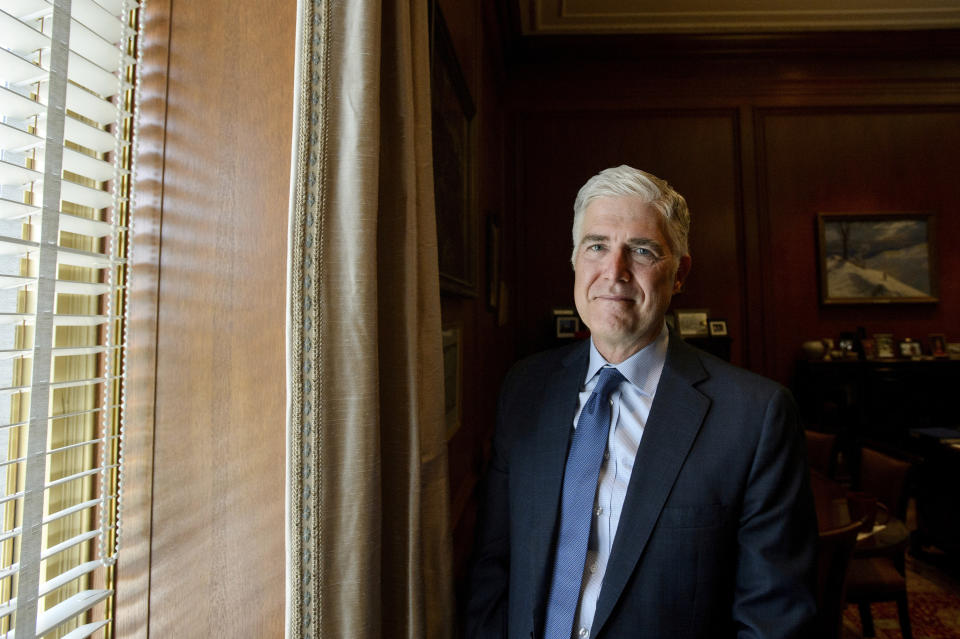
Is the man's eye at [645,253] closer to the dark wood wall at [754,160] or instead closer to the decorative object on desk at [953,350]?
the dark wood wall at [754,160]

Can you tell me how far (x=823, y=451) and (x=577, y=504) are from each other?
2767 millimetres

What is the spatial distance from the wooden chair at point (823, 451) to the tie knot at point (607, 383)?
8.57 feet

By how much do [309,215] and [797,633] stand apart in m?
1.20

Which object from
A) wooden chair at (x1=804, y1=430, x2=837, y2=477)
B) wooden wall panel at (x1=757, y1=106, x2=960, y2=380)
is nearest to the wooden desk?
wooden chair at (x1=804, y1=430, x2=837, y2=477)

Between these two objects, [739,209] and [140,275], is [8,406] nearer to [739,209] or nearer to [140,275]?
[140,275]

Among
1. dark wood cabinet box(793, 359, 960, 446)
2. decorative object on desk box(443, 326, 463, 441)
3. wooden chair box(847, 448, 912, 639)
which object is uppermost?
decorative object on desk box(443, 326, 463, 441)

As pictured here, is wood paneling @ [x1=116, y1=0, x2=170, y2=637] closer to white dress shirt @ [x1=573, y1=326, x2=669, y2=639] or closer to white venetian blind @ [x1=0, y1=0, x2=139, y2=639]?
white venetian blind @ [x1=0, y1=0, x2=139, y2=639]

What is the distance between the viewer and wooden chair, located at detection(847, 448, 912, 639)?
2.32 m

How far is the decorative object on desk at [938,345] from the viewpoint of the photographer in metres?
4.45

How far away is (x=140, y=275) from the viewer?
3.12 feet

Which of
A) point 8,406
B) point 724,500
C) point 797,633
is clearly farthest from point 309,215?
point 797,633

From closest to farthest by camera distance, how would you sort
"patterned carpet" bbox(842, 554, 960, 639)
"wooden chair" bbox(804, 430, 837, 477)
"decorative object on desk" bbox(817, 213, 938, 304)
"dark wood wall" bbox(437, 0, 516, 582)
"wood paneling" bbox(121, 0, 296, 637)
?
"wood paneling" bbox(121, 0, 296, 637)
"dark wood wall" bbox(437, 0, 516, 582)
"patterned carpet" bbox(842, 554, 960, 639)
"wooden chair" bbox(804, 430, 837, 477)
"decorative object on desk" bbox(817, 213, 938, 304)

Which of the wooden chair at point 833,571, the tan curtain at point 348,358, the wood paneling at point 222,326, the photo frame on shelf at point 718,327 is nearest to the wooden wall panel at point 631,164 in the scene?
the photo frame on shelf at point 718,327

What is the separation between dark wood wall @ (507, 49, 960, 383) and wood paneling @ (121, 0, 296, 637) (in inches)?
150
